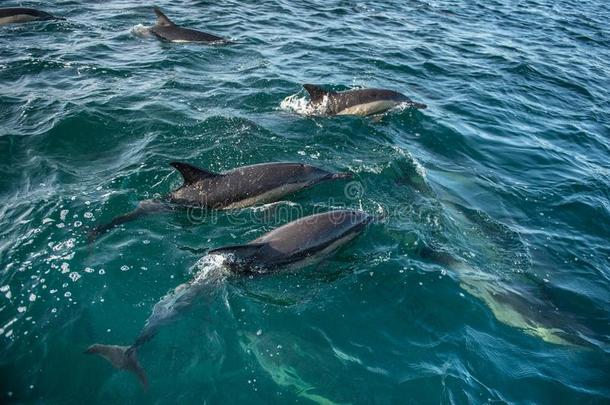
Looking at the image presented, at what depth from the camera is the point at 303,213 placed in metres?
8.57

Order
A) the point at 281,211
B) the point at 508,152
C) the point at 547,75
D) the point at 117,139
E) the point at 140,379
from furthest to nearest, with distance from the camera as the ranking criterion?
the point at 547,75 < the point at 508,152 < the point at 117,139 < the point at 281,211 < the point at 140,379

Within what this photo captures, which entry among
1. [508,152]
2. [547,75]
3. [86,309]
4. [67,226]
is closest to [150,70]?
[67,226]

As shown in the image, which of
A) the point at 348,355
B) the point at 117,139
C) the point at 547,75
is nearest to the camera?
the point at 348,355

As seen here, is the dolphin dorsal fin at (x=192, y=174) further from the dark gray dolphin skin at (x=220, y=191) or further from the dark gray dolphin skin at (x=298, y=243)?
the dark gray dolphin skin at (x=298, y=243)

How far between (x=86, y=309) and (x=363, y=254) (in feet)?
13.8

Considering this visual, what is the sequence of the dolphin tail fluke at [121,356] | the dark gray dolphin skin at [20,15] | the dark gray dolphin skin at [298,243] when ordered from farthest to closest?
the dark gray dolphin skin at [20,15] → the dark gray dolphin skin at [298,243] → the dolphin tail fluke at [121,356]

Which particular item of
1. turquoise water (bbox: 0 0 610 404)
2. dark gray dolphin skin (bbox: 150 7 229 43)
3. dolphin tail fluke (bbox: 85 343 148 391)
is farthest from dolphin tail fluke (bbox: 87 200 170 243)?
dark gray dolphin skin (bbox: 150 7 229 43)

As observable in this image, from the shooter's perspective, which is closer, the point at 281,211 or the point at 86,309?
the point at 86,309

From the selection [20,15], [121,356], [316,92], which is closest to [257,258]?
[121,356]

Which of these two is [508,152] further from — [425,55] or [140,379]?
[140,379]

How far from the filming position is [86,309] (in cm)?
645

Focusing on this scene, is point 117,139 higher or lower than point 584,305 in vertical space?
higher

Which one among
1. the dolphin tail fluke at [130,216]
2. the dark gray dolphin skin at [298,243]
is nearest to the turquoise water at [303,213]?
the dolphin tail fluke at [130,216]

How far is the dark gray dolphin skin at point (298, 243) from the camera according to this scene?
6.84 m
